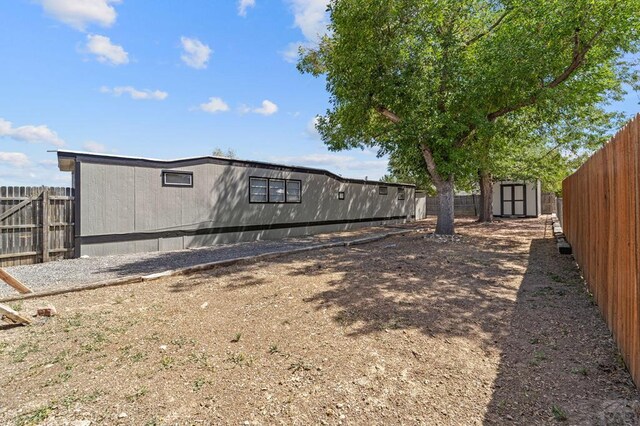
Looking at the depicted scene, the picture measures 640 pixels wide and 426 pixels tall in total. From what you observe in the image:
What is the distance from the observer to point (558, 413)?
88.7 inches

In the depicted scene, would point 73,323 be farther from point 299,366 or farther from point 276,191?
point 276,191

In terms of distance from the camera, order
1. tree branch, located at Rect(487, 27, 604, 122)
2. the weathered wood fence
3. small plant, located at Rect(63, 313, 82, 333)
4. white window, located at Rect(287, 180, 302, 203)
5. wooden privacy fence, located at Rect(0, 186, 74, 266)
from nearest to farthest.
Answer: small plant, located at Rect(63, 313, 82, 333), wooden privacy fence, located at Rect(0, 186, 74, 266), tree branch, located at Rect(487, 27, 604, 122), white window, located at Rect(287, 180, 302, 203), the weathered wood fence

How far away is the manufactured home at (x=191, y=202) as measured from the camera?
8430mm

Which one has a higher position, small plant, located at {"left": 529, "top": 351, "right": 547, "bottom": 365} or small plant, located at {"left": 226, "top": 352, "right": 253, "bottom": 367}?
small plant, located at {"left": 529, "top": 351, "right": 547, "bottom": 365}

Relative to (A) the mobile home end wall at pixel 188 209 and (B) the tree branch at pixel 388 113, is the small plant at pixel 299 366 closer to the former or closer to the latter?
(A) the mobile home end wall at pixel 188 209

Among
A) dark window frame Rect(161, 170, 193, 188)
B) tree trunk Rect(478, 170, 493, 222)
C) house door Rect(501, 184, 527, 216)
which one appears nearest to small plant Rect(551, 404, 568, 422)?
dark window frame Rect(161, 170, 193, 188)

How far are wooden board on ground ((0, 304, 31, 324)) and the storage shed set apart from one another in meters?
23.9

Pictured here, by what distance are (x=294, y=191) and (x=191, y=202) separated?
4105 mm

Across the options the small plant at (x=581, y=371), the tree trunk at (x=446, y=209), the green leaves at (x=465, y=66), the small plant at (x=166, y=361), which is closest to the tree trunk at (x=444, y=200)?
the tree trunk at (x=446, y=209)

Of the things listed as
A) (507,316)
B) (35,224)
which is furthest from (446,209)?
(35,224)

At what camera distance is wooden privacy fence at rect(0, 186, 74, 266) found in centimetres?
729

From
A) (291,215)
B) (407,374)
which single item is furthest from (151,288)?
(291,215)

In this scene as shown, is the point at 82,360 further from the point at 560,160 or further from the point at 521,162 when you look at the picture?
the point at 560,160

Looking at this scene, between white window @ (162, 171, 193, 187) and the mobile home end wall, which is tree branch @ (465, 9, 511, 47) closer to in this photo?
the mobile home end wall
